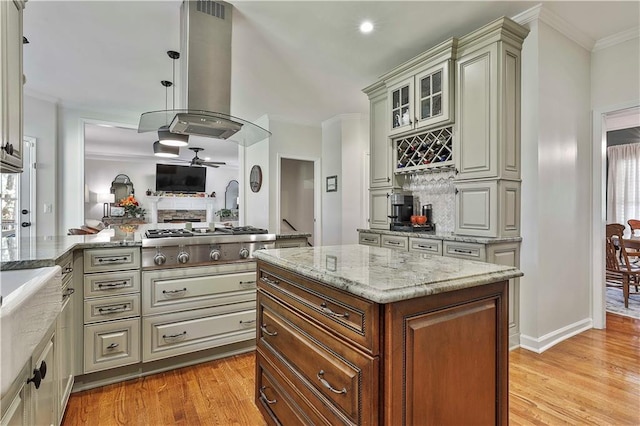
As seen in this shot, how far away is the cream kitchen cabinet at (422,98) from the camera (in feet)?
9.73

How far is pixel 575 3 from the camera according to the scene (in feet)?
8.39

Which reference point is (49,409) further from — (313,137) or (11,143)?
(313,137)

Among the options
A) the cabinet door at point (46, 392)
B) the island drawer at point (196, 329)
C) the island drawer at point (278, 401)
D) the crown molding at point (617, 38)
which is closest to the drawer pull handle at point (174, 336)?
the island drawer at point (196, 329)

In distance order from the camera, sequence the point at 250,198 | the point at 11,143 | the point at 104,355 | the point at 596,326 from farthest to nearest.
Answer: the point at 250,198
the point at 596,326
the point at 104,355
the point at 11,143

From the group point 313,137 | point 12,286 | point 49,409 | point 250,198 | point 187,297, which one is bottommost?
point 49,409

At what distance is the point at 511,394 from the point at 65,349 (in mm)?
2635

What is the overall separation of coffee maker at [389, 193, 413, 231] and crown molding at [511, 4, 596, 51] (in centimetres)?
185

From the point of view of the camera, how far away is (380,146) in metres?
3.88

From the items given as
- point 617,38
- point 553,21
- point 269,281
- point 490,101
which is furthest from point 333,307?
point 617,38

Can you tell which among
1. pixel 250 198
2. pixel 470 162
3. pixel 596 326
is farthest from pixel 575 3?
pixel 250 198

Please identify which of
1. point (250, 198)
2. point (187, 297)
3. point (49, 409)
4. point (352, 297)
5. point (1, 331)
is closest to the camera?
point (1, 331)

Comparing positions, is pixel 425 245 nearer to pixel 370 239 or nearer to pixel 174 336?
pixel 370 239

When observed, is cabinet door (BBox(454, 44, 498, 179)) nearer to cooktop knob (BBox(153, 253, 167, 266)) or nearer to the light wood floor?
the light wood floor

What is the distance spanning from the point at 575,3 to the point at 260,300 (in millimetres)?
3226
